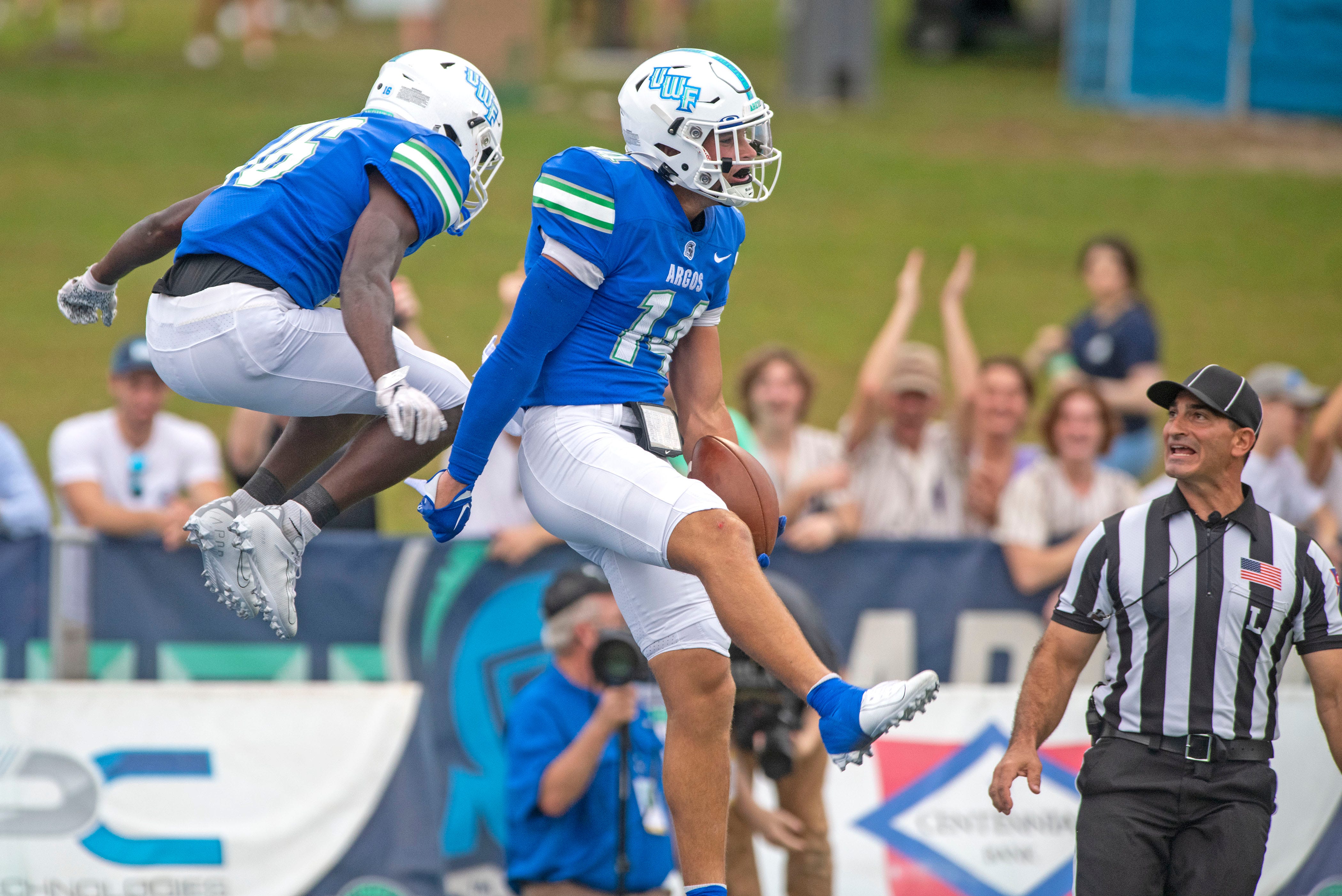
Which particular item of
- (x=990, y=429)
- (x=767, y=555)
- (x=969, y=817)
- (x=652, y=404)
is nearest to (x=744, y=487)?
(x=767, y=555)

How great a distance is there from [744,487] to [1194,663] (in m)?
1.58

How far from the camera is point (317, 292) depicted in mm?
4418

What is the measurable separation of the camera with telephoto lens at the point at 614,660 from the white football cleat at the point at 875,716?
1.81 m

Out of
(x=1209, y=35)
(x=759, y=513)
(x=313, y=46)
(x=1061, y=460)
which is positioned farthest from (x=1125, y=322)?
(x=313, y=46)

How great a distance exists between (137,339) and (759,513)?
4.03 m

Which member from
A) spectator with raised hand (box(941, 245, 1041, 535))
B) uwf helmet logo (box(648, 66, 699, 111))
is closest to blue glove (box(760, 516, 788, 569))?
uwf helmet logo (box(648, 66, 699, 111))

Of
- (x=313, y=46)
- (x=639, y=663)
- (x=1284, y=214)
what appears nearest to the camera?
Answer: (x=639, y=663)

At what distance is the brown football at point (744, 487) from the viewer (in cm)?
427

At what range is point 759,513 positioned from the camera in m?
4.27

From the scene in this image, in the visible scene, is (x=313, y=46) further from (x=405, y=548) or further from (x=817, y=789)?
(x=817, y=789)

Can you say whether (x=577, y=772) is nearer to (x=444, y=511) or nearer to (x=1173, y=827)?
(x=444, y=511)

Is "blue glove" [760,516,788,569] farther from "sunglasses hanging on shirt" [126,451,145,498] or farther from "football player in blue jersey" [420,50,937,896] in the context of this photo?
"sunglasses hanging on shirt" [126,451,145,498]

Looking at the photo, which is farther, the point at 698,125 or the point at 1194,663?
the point at 1194,663

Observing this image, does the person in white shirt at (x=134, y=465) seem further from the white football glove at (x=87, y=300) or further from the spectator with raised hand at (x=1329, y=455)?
the spectator with raised hand at (x=1329, y=455)
